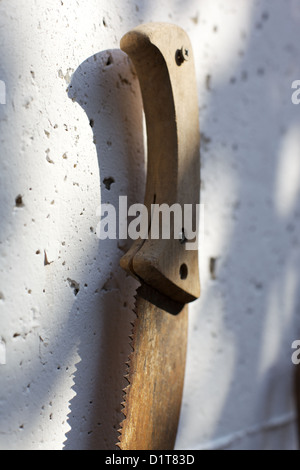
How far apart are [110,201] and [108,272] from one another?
77 mm

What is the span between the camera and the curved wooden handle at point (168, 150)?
53cm

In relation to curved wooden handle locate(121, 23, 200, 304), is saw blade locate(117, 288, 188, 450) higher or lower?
lower

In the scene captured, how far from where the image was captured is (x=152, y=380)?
54cm

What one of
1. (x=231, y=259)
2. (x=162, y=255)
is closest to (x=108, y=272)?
(x=162, y=255)

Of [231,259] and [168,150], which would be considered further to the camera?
[231,259]

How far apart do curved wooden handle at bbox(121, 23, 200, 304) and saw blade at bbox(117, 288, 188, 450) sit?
0.03 m

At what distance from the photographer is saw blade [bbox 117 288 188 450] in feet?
1.71

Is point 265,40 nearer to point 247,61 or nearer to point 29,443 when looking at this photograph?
point 247,61

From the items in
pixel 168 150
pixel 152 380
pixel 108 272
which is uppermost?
pixel 168 150

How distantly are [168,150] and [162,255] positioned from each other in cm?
11

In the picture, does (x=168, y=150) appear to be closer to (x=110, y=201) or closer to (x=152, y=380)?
(x=110, y=201)

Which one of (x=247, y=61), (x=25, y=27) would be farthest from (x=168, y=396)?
(x=247, y=61)

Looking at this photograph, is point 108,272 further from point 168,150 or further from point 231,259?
point 231,259

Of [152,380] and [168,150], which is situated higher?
[168,150]
